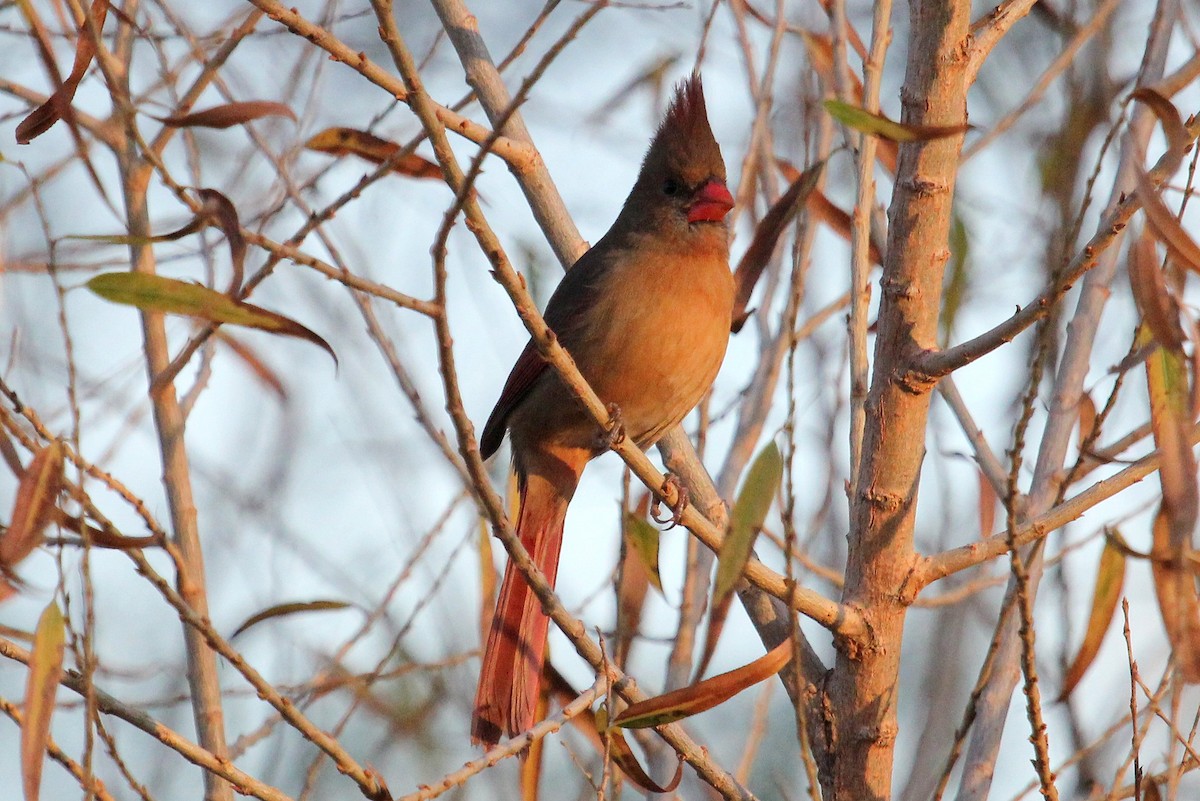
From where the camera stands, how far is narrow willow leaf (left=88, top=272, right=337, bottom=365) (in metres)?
1.79

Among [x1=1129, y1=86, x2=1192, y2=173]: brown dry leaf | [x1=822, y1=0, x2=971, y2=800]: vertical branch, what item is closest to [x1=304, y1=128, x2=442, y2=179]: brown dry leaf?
[x1=822, y1=0, x2=971, y2=800]: vertical branch

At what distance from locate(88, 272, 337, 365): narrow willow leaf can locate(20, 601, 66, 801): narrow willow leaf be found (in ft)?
1.58

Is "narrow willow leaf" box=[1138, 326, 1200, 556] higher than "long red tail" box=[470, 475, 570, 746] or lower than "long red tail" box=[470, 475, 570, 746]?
lower

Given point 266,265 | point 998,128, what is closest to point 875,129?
point 266,265

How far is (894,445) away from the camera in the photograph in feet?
8.21

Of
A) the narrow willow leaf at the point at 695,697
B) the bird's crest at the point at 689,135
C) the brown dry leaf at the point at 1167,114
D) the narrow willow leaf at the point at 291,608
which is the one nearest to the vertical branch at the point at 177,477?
the narrow willow leaf at the point at 291,608

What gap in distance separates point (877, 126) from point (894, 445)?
0.86m

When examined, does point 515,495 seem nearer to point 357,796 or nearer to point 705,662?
point 705,662

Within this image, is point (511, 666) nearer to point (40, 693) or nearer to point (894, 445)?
point (894, 445)

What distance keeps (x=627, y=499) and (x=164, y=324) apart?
113 cm

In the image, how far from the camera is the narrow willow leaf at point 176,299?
179 centimetres

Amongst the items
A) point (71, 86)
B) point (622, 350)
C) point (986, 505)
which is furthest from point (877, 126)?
point (986, 505)

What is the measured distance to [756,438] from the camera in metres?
3.54

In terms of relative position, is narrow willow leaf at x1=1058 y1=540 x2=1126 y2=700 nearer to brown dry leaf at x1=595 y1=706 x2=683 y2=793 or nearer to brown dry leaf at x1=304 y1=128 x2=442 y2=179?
brown dry leaf at x1=595 y1=706 x2=683 y2=793
